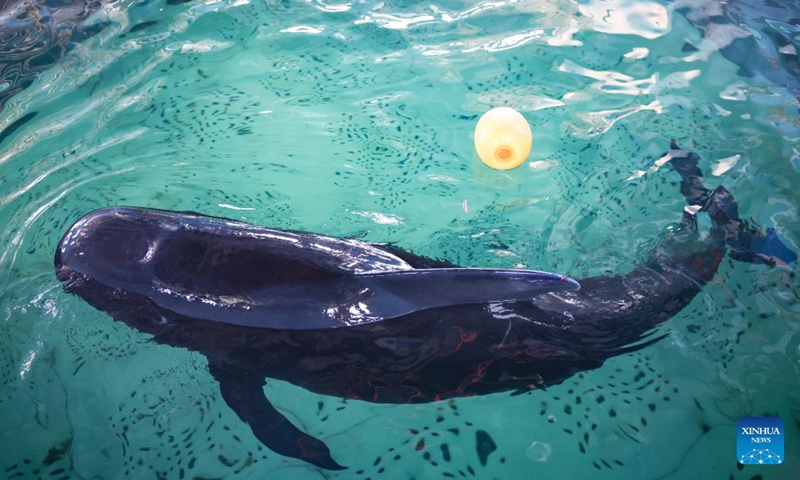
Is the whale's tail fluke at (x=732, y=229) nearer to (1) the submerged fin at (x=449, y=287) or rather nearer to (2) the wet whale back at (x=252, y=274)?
(1) the submerged fin at (x=449, y=287)

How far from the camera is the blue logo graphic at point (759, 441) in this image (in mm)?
3316

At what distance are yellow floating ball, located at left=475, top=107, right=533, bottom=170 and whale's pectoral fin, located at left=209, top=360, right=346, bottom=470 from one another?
7.50 ft

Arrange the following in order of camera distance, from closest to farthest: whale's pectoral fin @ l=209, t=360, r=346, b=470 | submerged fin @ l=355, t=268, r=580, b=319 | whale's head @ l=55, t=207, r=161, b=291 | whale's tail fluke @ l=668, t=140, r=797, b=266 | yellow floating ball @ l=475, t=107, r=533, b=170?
submerged fin @ l=355, t=268, r=580, b=319, whale's pectoral fin @ l=209, t=360, r=346, b=470, whale's head @ l=55, t=207, r=161, b=291, whale's tail fluke @ l=668, t=140, r=797, b=266, yellow floating ball @ l=475, t=107, r=533, b=170

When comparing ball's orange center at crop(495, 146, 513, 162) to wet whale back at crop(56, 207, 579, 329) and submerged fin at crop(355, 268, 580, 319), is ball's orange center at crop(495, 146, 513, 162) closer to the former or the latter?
wet whale back at crop(56, 207, 579, 329)

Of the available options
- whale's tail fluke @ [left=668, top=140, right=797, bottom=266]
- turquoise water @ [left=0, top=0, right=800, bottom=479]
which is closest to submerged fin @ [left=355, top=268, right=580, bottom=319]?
turquoise water @ [left=0, top=0, right=800, bottom=479]

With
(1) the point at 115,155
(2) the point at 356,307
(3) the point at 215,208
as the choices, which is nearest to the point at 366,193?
(3) the point at 215,208

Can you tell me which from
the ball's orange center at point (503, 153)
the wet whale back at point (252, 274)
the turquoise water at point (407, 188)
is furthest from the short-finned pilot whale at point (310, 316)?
the ball's orange center at point (503, 153)

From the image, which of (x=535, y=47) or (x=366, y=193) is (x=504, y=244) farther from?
(x=535, y=47)

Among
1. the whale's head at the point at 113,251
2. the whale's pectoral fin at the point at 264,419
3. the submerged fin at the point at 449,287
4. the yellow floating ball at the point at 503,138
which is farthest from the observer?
the yellow floating ball at the point at 503,138

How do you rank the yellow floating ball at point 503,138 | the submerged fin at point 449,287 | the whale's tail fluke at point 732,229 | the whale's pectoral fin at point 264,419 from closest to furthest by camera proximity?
the submerged fin at point 449,287
the whale's pectoral fin at point 264,419
the whale's tail fluke at point 732,229
the yellow floating ball at point 503,138

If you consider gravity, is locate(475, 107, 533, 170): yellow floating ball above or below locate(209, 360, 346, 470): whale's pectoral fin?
above

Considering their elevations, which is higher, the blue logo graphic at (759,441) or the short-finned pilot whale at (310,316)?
the short-finned pilot whale at (310,316)

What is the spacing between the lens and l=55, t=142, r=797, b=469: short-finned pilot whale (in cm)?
324

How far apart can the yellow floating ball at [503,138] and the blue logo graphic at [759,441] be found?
219 cm
